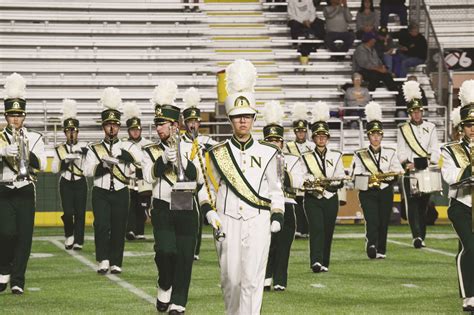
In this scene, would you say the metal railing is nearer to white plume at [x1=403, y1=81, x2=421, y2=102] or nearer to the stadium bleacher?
the stadium bleacher

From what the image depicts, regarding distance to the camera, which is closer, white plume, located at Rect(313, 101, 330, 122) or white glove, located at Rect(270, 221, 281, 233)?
white glove, located at Rect(270, 221, 281, 233)

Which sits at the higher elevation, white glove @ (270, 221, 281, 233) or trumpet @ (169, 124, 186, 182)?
trumpet @ (169, 124, 186, 182)

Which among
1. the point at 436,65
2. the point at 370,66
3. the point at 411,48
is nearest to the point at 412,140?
the point at 436,65

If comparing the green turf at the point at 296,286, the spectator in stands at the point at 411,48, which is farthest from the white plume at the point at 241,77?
the spectator in stands at the point at 411,48

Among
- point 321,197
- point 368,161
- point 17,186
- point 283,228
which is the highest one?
point 368,161

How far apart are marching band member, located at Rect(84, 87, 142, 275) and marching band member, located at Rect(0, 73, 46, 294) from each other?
73.8 inches

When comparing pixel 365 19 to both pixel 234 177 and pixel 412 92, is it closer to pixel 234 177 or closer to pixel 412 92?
pixel 412 92

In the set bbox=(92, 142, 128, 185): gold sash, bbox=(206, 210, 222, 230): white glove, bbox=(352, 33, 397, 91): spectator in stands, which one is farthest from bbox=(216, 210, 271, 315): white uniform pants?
bbox=(352, 33, 397, 91): spectator in stands

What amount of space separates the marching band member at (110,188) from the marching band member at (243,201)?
18.6ft

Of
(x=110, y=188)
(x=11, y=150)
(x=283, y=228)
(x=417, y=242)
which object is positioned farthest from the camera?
(x=417, y=242)

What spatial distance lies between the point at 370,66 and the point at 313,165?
38.3 ft

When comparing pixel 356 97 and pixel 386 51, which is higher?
pixel 386 51

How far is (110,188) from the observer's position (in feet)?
49.8

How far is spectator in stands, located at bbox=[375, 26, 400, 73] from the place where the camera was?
1094 inches
